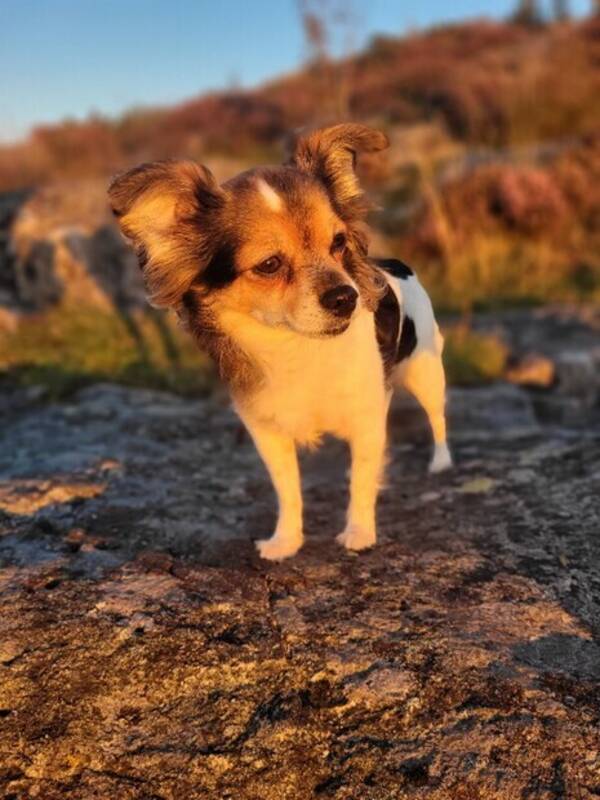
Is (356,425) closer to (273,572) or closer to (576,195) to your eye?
(273,572)

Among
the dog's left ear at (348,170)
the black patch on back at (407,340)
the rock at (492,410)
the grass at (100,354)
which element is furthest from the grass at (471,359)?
the dog's left ear at (348,170)

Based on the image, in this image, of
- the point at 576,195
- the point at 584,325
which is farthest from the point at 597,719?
the point at 576,195

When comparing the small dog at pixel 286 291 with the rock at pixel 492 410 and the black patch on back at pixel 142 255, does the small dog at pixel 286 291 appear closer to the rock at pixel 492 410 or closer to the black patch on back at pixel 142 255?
the black patch on back at pixel 142 255

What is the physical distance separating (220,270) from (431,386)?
1.38m

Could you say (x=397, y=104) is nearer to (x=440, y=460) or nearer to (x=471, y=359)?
(x=471, y=359)

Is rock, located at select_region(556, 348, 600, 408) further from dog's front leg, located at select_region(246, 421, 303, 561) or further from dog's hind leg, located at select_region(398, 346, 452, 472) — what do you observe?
dog's front leg, located at select_region(246, 421, 303, 561)

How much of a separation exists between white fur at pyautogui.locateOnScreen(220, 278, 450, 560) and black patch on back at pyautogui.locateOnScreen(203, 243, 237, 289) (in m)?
0.11

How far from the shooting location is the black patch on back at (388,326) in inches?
125

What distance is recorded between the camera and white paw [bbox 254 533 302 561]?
10.1ft

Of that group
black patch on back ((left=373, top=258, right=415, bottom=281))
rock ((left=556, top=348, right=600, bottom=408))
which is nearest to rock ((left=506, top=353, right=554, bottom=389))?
rock ((left=556, top=348, right=600, bottom=408))

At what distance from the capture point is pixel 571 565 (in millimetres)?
2750

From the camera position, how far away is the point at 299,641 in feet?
7.88

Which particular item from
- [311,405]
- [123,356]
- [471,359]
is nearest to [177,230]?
[311,405]

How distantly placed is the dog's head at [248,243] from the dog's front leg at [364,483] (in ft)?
1.63
